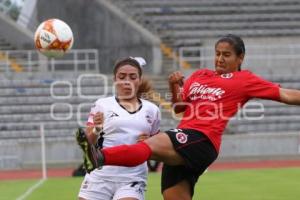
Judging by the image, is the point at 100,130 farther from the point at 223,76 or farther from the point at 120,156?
the point at 223,76

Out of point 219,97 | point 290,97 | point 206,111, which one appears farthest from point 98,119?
point 290,97

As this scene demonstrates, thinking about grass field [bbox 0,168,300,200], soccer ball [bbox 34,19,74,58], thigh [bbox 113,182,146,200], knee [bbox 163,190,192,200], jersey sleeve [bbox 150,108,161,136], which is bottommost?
grass field [bbox 0,168,300,200]

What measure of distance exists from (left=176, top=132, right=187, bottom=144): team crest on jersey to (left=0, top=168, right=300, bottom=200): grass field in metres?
5.58

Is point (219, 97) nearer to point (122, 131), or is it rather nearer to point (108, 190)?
point (122, 131)

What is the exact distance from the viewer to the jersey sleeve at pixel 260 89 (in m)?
6.65

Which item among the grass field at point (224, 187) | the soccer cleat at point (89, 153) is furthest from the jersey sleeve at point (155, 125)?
the grass field at point (224, 187)

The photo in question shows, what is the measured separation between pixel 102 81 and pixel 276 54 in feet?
19.6

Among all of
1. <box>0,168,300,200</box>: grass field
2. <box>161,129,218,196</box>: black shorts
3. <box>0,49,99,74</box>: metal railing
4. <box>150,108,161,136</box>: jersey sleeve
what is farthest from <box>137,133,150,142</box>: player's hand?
<box>0,49,99,74</box>: metal railing

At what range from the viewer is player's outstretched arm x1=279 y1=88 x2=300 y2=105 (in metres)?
6.49

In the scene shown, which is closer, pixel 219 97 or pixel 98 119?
pixel 98 119

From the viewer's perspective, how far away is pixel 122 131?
670cm

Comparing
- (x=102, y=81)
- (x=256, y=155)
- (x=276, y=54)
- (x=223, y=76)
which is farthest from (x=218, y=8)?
(x=223, y=76)

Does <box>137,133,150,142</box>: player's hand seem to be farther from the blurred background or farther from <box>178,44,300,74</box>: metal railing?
<box>178,44,300,74</box>: metal railing

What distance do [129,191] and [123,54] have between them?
71.5 feet
